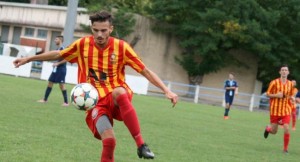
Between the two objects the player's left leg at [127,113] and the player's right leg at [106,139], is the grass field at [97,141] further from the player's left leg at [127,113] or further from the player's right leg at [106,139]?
the player's left leg at [127,113]

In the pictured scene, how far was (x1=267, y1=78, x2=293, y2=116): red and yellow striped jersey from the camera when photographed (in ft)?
41.9

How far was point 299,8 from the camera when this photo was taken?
39594mm

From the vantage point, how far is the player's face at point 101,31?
6.29 metres

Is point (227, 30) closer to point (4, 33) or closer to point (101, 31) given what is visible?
point (4, 33)

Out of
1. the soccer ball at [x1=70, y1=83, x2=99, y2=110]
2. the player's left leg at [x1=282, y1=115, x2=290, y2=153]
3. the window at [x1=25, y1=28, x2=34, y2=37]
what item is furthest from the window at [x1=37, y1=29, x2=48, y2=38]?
the soccer ball at [x1=70, y1=83, x2=99, y2=110]

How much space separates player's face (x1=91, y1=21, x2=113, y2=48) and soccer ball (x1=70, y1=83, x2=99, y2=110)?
55cm

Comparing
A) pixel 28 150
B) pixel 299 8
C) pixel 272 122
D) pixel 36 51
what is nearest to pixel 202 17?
pixel 299 8

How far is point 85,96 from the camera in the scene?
6.34 metres

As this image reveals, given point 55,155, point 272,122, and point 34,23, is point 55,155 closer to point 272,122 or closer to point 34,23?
point 272,122

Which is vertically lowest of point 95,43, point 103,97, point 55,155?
point 55,155

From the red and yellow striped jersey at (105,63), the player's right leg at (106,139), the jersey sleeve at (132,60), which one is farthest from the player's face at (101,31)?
the player's right leg at (106,139)

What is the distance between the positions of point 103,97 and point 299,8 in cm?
3534

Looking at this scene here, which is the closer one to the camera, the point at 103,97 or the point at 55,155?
the point at 103,97

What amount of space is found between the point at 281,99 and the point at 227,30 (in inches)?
1038
